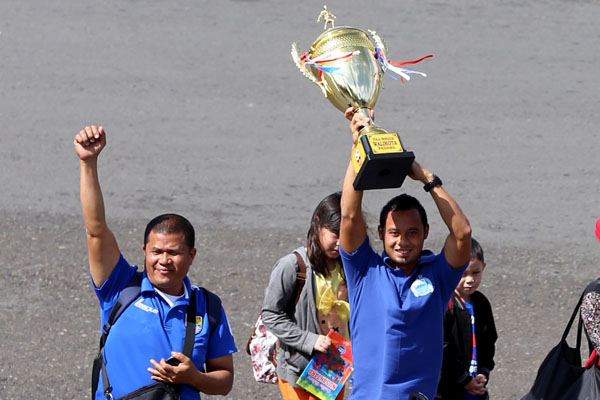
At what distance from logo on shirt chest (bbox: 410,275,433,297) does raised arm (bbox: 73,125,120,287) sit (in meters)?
1.35

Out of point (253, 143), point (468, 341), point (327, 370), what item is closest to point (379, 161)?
point (327, 370)

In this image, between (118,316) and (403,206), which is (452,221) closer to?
(403,206)

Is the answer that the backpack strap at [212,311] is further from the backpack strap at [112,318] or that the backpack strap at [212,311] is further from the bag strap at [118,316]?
the backpack strap at [112,318]

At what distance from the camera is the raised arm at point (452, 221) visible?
15.0 feet

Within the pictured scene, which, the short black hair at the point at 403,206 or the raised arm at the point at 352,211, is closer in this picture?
the raised arm at the point at 352,211

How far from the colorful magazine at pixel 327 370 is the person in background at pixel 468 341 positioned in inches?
21.8

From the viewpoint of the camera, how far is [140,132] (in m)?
11.0

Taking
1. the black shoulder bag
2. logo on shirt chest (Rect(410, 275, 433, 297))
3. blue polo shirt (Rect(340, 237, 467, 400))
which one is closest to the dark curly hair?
blue polo shirt (Rect(340, 237, 467, 400))

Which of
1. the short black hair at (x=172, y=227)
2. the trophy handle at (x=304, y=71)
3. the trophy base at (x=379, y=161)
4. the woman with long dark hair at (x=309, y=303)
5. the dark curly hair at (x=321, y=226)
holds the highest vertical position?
the trophy handle at (x=304, y=71)

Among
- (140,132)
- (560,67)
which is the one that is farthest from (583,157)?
(140,132)

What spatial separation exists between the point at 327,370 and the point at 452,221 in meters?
1.21

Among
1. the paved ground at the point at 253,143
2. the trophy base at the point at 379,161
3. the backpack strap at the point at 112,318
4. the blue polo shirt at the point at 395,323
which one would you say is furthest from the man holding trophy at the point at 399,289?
the paved ground at the point at 253,143

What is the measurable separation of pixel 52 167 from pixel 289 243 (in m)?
2.80

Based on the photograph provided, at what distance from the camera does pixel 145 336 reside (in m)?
4.47
